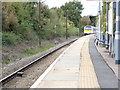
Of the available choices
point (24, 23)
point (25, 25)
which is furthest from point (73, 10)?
point (25, 25)

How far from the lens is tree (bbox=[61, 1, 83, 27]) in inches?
4916

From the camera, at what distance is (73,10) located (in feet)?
425

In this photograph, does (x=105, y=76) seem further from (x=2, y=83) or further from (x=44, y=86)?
(x=2, y=83)

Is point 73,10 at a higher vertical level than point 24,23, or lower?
higher

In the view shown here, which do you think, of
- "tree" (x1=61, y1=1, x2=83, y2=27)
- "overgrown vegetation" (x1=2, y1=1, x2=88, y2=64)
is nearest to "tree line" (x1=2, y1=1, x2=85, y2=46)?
"overgrown vegetation" (x1=2, y1=1, x2=88, y2=64)

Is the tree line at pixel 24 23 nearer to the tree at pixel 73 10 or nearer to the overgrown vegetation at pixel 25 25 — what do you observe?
the overgrown vegetation at pixel 25 25

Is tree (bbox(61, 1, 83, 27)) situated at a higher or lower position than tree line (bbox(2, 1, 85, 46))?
higher

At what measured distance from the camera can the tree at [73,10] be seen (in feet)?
410

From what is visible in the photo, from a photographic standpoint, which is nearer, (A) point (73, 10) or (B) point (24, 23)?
(B) point (24, 23)

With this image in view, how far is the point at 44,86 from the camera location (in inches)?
413

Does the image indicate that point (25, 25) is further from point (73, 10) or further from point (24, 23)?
point (73, 10)

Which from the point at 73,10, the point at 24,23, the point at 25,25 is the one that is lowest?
the point at 25,25

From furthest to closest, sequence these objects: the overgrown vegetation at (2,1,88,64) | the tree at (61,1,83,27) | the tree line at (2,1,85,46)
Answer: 1. the tree at (61,1,83,27)
2. the tree line at (2,1,85,46)
3. the overgrown vegetation at (2,1,88,64)

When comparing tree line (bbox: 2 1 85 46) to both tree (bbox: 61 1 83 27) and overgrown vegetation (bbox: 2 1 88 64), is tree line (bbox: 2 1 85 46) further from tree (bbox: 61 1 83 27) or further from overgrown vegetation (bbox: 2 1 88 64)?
tree (bbox: 61 1 83 27)
